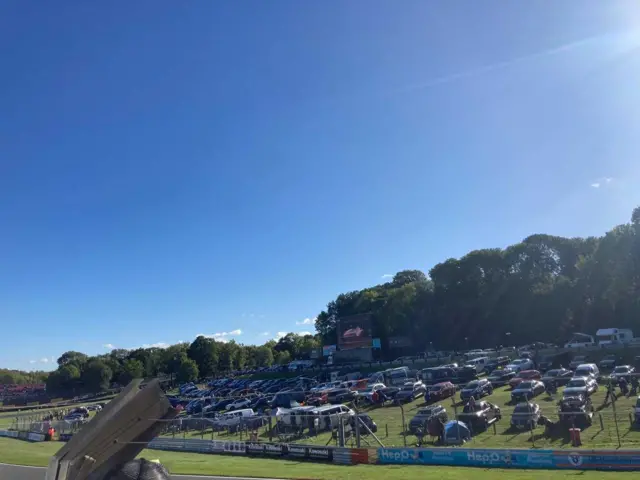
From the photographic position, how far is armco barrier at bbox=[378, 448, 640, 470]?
58.6ft

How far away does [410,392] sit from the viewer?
41906mm

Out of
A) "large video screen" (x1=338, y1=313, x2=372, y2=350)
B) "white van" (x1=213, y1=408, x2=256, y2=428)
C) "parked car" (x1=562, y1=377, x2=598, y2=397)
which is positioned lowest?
"white van" (x1=213, y1=408, x2=256, y2=428)

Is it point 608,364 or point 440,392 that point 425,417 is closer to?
point 440,392

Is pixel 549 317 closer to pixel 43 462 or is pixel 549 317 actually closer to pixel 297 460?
pixel 297 460

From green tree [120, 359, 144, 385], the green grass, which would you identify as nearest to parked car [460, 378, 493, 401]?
the green grass

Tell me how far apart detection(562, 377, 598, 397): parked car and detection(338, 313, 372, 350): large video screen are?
62275 millimetres

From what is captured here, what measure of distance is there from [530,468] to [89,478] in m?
19.2

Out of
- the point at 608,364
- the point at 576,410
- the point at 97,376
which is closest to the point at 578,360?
the point at 608,364

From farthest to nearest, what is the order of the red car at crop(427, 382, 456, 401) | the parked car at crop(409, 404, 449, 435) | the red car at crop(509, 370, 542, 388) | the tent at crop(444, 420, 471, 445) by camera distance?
1. the red car at crop(509, 370, 542, 388)
2. the red car at crop(427, 382, 456, 401)
3. the parked car at crop(409, 404, 449, 435)
4. the tent at crop(444, 420, 471, 445)

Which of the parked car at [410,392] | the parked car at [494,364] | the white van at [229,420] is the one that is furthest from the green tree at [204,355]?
the parked car at [410,392]

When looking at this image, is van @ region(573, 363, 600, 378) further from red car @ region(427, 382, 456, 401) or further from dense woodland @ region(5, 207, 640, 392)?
dense woodland @ region(5, 207, 640, 392)

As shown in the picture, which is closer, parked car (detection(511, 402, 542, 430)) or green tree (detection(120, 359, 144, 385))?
parked car (detection(511, 402, 542, 430))

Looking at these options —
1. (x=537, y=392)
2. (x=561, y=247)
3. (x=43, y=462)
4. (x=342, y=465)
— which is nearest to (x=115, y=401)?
(x=342, y=465)

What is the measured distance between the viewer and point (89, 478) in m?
4.41
